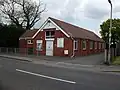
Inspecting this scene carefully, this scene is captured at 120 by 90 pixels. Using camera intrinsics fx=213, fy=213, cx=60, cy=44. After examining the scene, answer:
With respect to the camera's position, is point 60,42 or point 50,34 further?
point 50,34

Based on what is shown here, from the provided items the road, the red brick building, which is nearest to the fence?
the red brick building

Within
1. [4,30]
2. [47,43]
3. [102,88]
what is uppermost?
[4,30]

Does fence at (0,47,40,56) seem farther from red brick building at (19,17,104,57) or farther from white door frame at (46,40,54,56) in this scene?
white door frame at (46,40,54,56)

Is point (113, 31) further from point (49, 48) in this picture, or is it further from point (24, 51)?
point (24, 51)

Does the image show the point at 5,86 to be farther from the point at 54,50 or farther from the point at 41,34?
the point at 41,34

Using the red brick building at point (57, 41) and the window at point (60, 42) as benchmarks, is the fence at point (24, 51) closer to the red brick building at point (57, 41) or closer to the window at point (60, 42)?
the red brick building at point (57, 41)

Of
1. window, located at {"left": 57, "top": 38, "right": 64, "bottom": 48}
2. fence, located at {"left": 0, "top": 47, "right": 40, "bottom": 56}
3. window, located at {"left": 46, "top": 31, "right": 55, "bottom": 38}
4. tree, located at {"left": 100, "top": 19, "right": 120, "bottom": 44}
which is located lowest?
fence, located at {"left": 0, "top": 47, "right": 40, "bottom": 56}

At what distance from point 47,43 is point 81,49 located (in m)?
5.31

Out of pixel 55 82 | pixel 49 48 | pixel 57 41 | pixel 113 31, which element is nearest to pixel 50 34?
pixel 57 41

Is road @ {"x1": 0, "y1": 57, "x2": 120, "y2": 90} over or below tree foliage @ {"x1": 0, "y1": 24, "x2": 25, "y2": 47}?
below

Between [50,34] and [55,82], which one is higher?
[50,34]

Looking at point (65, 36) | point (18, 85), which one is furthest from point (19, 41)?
point (18, 85)

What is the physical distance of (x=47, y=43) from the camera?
104ft

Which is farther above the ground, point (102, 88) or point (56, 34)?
point (56, 34)
